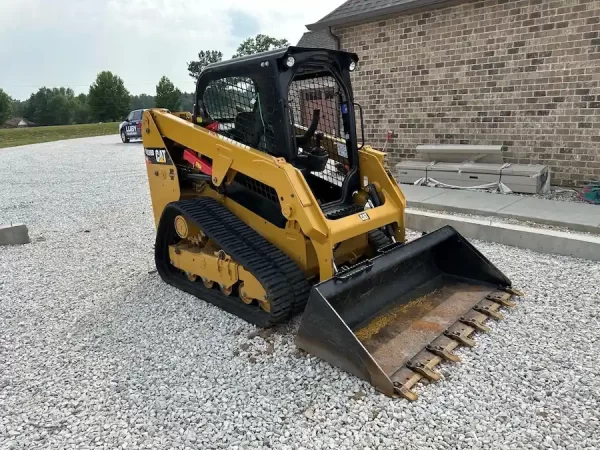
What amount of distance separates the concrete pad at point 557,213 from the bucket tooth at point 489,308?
2.28 m

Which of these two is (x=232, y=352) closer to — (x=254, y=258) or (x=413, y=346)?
(x=254, y=258)

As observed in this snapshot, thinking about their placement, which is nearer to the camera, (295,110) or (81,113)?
(295,110)

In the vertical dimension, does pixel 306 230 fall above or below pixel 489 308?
above

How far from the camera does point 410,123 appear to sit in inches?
347

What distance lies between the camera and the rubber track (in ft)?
11.2

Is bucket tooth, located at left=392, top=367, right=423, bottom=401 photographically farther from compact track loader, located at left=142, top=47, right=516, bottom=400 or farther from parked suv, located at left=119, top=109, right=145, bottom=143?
parked suv, located at left=119, top=109, right=145, bottom=143

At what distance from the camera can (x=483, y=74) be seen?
775 centimetres

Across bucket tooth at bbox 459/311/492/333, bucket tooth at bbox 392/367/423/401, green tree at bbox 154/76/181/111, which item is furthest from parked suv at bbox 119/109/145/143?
green tree at bbox 154/76/181/111

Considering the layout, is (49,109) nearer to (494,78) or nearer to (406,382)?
(494,78)

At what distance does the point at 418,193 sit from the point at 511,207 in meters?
1.50

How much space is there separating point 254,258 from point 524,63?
605 centimetres

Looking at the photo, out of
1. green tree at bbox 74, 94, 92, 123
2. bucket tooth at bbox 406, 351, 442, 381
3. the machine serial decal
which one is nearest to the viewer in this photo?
bucket tooth at bbox 406, 351, 442, 381

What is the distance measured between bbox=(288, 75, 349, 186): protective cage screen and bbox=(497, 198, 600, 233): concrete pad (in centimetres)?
279

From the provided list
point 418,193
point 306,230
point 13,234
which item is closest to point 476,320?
point 306,230
